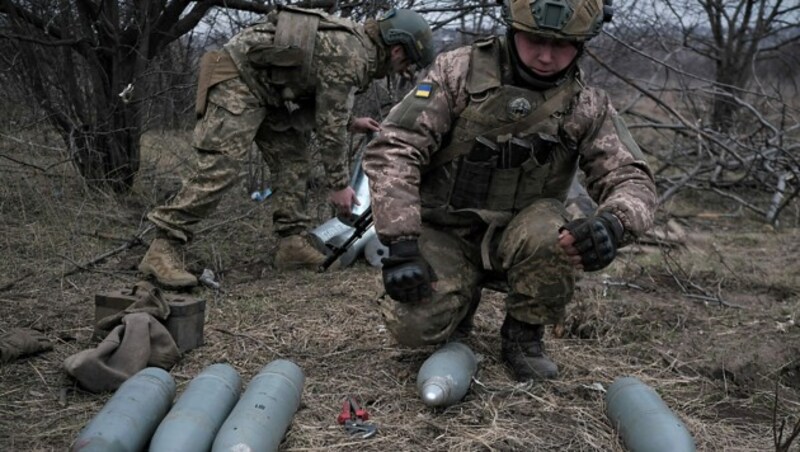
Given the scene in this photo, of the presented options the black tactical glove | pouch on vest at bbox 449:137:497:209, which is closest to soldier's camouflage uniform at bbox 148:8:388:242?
pouch on vest at bbox 449:137:497:209

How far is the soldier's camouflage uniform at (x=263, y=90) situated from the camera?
4.92m

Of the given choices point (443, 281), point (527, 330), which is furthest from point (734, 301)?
point (443, 281)

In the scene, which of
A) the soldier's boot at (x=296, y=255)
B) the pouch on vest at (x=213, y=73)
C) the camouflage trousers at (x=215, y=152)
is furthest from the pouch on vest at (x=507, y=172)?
the soldier's boot at (x=296, y=255)

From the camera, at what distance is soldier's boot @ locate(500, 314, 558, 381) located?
3508 mm

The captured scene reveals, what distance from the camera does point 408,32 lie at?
516cm

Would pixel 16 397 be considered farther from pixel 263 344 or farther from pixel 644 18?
pixel 644 18

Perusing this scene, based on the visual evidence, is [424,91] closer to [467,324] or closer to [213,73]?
[467,324]

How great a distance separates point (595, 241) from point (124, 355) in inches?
74.1

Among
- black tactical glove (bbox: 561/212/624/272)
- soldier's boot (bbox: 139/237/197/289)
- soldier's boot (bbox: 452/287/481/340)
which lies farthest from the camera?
soldier's boot (bbox: 139/237/197/289)

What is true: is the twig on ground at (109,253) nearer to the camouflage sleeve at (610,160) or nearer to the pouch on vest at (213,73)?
the pouch on vest at (213,73)

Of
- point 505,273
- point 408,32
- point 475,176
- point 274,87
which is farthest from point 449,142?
point 274,87

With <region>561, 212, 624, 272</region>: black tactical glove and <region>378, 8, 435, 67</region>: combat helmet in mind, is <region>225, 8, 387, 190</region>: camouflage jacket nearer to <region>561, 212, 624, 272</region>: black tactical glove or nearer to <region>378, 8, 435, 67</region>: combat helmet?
<region>378, 8, 435, 67</region>: combat helmet

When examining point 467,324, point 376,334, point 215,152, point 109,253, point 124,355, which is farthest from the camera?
point 109,253

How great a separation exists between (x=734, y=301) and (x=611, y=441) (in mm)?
2725
